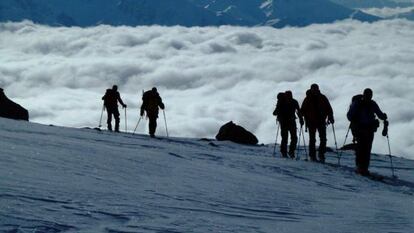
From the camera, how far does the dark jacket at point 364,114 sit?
1395 centimetres

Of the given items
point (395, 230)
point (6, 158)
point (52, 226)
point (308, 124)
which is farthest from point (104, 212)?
point (308, 124)

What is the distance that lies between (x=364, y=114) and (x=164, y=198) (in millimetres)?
8166

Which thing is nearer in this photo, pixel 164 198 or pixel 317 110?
pixel 164 198

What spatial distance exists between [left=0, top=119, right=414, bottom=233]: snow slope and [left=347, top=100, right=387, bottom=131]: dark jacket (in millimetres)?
2259

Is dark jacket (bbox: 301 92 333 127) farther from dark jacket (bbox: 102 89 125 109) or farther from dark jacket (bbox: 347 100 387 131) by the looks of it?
dark jacket (bbox: 102 89 125 109)

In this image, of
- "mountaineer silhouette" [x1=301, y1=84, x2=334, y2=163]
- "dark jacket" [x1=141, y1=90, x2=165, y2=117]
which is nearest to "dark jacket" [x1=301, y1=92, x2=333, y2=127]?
"mountaineer silhouette" [x1=301, y1=84, x2=334, y2=163]

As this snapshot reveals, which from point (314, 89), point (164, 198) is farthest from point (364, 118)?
point (164, 198)

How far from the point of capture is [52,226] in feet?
15.7

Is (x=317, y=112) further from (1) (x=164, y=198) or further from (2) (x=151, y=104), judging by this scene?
(1) (x=164, y=198)

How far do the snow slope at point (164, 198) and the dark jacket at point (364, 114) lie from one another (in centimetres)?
226

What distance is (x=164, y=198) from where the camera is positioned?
275 inches

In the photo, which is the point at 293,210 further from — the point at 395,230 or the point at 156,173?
the point at 156,173

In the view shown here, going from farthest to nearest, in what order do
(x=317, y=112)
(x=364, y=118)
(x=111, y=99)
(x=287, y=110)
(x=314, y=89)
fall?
(x=111, y=99) < (x=287, y=110) < (x=317, y=112) < (x=314, y=89) < (x=364, y=118)

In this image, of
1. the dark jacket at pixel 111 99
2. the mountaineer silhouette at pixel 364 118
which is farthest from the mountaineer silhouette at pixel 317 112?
the dark jacket at pixel 111 99
